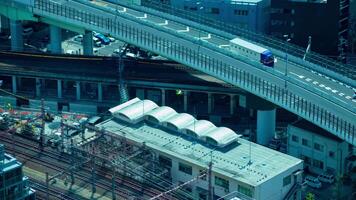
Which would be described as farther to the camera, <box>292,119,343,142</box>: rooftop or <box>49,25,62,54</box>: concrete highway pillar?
<box>49,25,62,54</box>: concrete highway pillar

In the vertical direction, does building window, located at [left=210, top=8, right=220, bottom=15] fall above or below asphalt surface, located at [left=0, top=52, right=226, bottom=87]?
above

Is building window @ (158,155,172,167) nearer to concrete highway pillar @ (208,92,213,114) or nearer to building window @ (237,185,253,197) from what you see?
building window @ (237,185,253,197)

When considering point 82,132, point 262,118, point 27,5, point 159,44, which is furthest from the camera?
point 27,5

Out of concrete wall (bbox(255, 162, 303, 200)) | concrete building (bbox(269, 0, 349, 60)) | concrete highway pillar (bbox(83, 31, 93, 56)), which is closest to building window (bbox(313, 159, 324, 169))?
concrete wall (bbox(255, 162, 303, 200))

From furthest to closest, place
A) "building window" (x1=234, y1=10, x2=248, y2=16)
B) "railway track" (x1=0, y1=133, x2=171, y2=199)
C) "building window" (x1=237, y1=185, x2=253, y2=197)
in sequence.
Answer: "building window" (x1=234, y1=10, x2=248, y2=16) → "railway track" (x1=0, y1=133, x2=171, y2=199) → "building window" (x1=237, y1=185, x2=253, y2=197)

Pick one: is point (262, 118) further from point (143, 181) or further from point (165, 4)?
point (165, 4)

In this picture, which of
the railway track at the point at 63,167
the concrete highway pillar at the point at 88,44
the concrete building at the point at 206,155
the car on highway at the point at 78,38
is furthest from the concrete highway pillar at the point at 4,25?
the concrete building at the point at 206,155

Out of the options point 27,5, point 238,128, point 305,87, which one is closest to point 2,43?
point 27,5

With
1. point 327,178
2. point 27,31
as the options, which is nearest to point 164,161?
point 327,178
